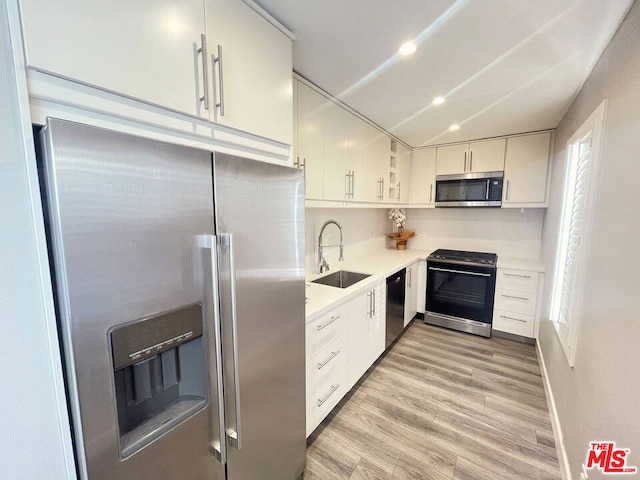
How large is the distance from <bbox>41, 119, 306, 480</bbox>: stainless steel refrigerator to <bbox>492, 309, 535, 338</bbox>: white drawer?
2893 millimetres

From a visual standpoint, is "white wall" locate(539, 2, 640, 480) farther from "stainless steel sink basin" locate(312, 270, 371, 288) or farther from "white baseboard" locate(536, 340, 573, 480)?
"stainless steel sink basin" locate(312, 270, 371, 288)

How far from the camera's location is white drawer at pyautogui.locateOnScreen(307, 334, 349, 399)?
1.62 meters

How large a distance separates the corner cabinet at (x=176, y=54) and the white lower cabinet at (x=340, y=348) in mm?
1169

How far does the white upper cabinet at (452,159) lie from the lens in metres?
3.33

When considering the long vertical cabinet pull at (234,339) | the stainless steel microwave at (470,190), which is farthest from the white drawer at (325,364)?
the stainless steel microwave at (470,190)

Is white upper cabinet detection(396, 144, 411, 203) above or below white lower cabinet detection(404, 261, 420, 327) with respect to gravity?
above

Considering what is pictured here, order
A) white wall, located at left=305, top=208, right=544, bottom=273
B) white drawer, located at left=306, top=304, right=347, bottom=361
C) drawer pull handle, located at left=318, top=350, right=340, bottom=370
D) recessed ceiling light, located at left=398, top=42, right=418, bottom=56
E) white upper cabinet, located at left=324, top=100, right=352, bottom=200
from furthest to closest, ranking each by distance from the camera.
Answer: white wall, located at left=305, top=208, right=544, bottom=273 < white upper cabinet, located at left=324, top=100, right=352, bottom=200 < drawer pull handle, located at left=318, top=350, right=340, bottom=370 < white drawer, located at left=306, top=304, right=347, bottom=361 < recessed ceiling light, located at left=398, top=42, right=418, bottom=56

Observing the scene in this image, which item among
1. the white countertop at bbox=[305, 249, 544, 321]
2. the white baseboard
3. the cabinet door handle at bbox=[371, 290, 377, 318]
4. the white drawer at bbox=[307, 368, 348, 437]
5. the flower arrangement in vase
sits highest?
the flower arrangement in vase

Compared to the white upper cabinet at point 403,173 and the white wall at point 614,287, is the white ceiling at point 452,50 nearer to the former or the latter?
the white wall at point 614,287

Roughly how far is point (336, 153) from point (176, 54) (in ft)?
4.59

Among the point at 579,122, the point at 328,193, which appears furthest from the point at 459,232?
the point at 328,193

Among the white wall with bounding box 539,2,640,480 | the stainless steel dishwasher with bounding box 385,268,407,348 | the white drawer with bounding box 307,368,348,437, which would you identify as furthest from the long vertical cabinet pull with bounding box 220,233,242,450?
the stainless steel dishwasher with bounding box 385,268,407,348

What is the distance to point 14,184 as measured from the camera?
61 cm

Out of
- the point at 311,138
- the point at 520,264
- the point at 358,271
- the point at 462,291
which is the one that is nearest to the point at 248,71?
the point at 311,138
